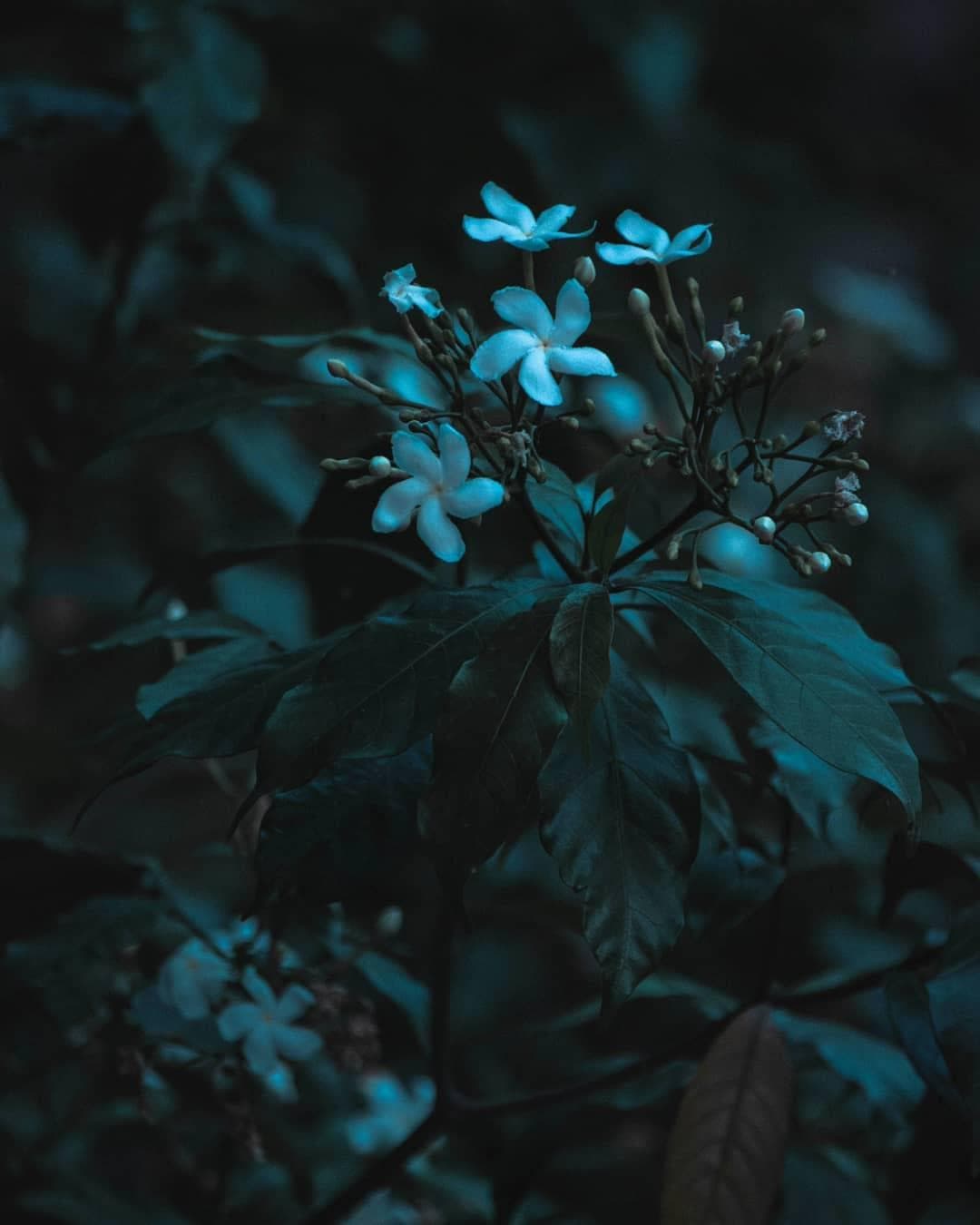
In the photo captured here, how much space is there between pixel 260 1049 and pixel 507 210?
1.70ft

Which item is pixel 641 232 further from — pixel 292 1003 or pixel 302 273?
pixel 302 273

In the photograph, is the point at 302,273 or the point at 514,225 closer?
the point at 514,225

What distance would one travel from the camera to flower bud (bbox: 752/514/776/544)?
0.67 metres

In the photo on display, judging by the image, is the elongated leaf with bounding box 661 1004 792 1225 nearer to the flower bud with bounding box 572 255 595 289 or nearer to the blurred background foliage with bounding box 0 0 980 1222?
the blurred background foliage with bounding box 0 0 980 1222

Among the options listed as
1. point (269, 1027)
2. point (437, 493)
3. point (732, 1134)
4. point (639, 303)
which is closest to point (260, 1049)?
point (269, 1027)

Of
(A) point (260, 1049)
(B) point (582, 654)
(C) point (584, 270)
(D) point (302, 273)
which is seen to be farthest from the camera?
(D) point (302, 273)

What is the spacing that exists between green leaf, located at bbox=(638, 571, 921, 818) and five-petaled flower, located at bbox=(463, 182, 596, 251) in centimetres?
19

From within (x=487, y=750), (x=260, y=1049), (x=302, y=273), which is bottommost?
(x=260, y=1049)

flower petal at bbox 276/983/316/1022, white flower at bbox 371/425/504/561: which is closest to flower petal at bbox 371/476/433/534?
white flower at bbox 371/425/504/561

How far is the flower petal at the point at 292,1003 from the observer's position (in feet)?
2.86

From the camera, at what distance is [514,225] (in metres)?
0.76

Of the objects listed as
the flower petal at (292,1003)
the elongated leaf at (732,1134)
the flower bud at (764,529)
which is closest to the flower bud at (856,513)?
the flower bud at (764,529)

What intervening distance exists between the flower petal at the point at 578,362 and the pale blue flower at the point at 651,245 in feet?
0.24

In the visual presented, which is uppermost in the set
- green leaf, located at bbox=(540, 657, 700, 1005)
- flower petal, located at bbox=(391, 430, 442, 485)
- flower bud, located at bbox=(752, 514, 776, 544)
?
flower petal, located at bbox=(391, 430, 442, 485)
